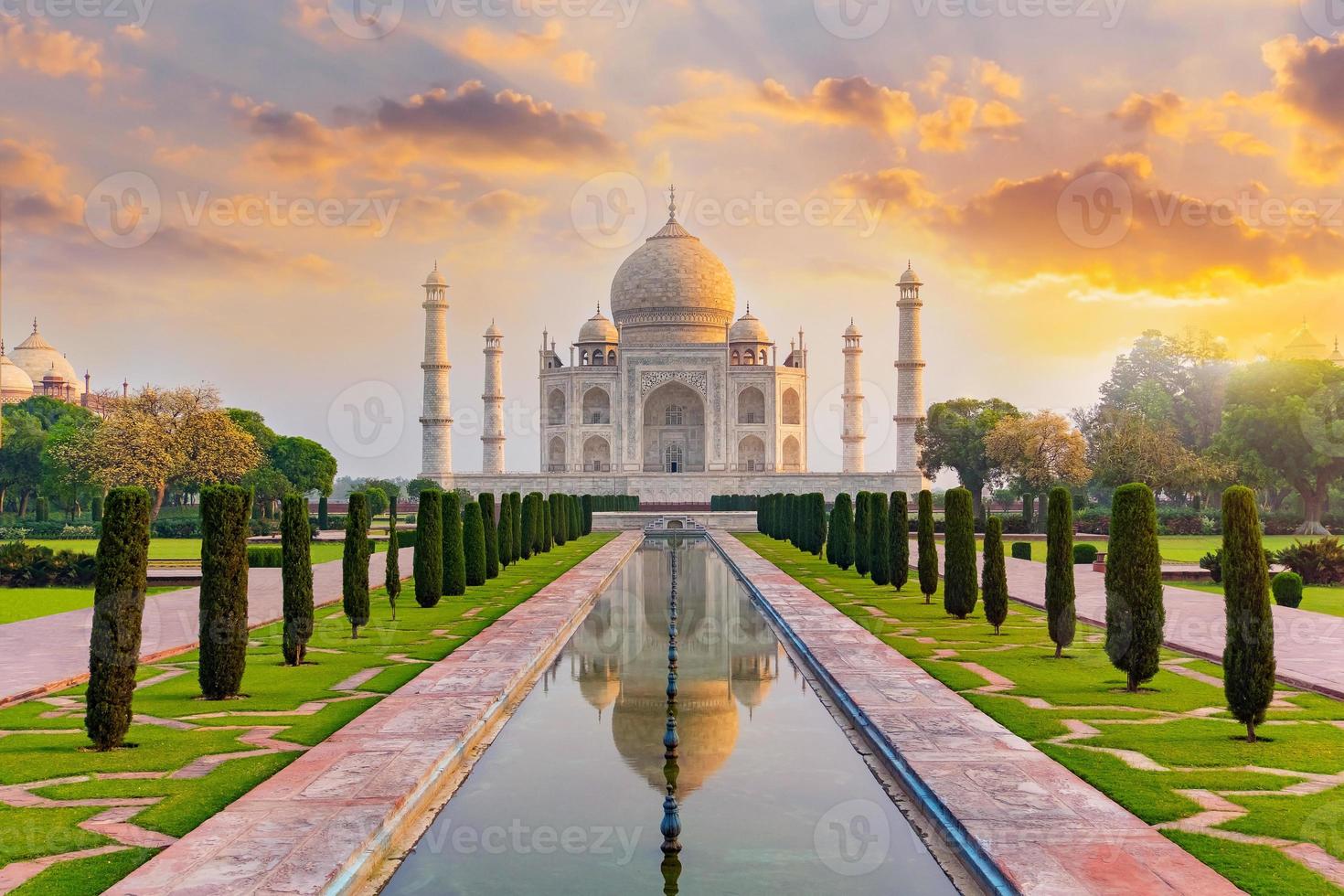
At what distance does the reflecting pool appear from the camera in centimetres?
518

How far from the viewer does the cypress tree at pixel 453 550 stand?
16.1 meters

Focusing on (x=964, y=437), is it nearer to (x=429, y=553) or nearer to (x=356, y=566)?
(x=429, y=553)

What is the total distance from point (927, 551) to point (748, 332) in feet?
142

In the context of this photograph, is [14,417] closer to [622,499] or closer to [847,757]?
[622,499]

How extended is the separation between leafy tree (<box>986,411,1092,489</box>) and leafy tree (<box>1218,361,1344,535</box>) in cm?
468

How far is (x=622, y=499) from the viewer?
1809 inches

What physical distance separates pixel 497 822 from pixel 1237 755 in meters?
4.27

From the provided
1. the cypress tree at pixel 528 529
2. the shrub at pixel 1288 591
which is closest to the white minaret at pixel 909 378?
the cypress tree at pixel 528 529

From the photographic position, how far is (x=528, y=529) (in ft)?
79.1

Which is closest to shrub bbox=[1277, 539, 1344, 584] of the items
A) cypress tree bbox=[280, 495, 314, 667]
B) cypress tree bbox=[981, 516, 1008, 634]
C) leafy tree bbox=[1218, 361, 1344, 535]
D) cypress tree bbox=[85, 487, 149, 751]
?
cypress tree bbox=[981, 516, 1008, 634]

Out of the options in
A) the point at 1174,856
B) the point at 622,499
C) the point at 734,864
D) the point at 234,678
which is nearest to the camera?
the point at 1174,856

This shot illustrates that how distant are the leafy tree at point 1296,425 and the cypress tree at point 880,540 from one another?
22301 millimetres

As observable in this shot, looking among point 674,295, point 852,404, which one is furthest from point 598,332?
point 852,404

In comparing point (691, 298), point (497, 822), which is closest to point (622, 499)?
point (691, 298)
